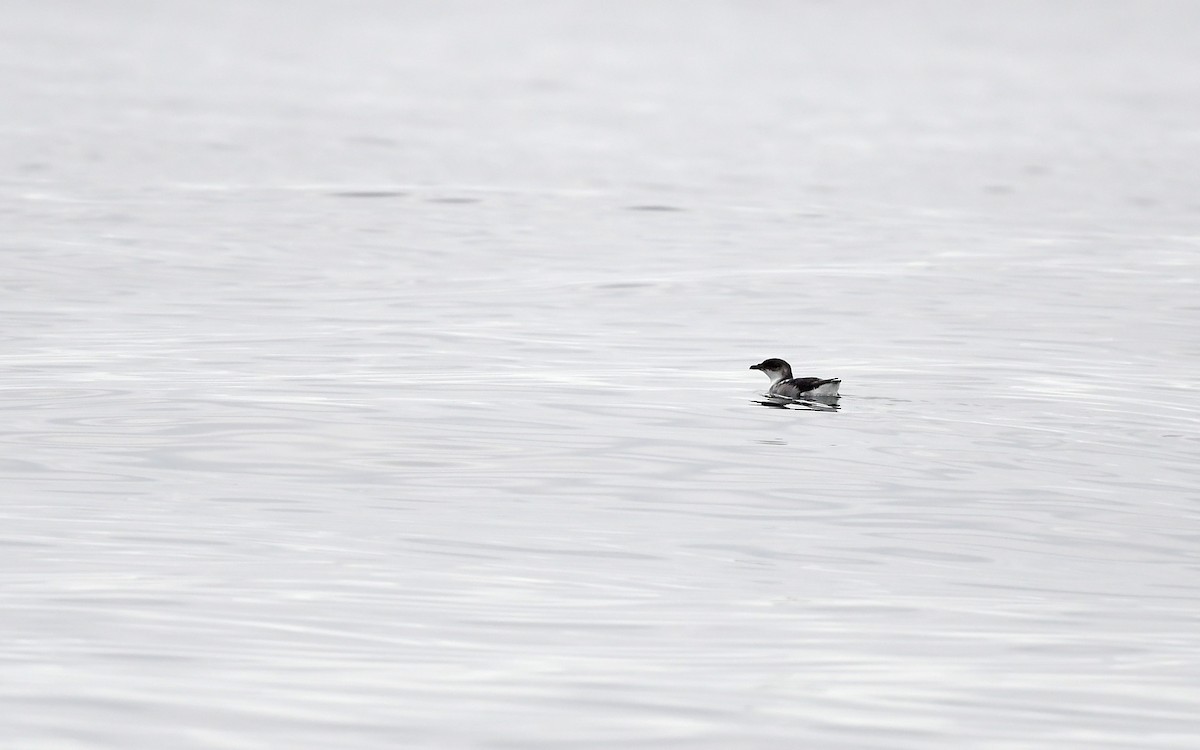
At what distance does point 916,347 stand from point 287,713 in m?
15.5

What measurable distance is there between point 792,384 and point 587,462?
362 centimetres

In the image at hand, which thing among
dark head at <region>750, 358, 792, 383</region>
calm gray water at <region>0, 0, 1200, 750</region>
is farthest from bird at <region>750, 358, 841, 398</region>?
calm gray water at <region>0, 0, 1200, 750</region>

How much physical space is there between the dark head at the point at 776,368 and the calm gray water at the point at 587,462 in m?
0.59

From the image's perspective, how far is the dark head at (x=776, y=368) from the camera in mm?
19078

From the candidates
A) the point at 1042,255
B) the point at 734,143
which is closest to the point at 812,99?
the point at 734,143

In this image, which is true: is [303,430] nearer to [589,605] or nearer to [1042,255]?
[589,605]

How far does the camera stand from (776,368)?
63.1ft

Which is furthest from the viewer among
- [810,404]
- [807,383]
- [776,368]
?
[776,368]

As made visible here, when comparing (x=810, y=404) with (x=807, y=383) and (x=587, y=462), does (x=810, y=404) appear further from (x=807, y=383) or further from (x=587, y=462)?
(x=587, y=462)

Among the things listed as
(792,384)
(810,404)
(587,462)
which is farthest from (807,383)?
(587,462)

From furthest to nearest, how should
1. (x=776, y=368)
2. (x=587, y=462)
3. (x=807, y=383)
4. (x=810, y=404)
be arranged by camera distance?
(x=776, y=368) < (x=810, y=404) < (x=807, y=383) < (x=587, y=462)

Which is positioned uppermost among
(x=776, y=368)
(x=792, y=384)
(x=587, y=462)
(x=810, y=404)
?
(x=776, y=368)

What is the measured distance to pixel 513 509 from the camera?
1344 centimetres

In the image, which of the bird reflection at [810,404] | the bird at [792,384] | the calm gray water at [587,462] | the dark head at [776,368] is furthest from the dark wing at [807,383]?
the dark head at [776,368]
